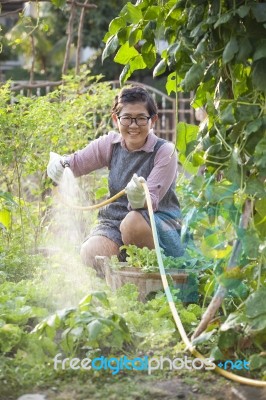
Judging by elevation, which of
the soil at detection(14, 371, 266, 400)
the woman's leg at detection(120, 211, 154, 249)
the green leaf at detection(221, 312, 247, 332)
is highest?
the woman's leg at detection(120, 211, 154, 249)

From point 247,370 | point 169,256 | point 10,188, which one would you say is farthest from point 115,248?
point 247,370

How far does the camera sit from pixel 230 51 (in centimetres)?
361

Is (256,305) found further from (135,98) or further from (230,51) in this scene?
(135,98)

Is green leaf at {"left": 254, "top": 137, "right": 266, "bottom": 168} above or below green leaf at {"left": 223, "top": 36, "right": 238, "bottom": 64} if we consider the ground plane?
below

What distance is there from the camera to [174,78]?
4469mm

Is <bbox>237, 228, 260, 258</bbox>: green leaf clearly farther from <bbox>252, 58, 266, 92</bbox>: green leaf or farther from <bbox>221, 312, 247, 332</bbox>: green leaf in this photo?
<bbox>252, 58, 266, 92</bbox>: green leaf

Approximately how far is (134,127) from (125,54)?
3.48ft

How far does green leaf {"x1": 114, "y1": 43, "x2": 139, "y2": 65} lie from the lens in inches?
172

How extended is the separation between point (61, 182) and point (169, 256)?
96cm

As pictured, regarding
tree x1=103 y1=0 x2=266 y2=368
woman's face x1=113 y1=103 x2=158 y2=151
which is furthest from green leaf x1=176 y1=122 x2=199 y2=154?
woman's face x1=113 y1=103 x2=158 y2=151

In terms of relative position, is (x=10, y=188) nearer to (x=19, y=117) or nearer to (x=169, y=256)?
(x=19, y=117)

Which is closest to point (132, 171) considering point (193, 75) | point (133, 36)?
point (133, 36)

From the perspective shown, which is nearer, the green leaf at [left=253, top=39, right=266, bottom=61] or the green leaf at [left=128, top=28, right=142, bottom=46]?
the green leaf at [left=253, top=39, right=266, bottom=61]

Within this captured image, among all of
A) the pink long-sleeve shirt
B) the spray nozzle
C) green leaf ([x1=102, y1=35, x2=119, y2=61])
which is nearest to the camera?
green leaf ([x1=102, y1=35, x2=119, y2=61])
